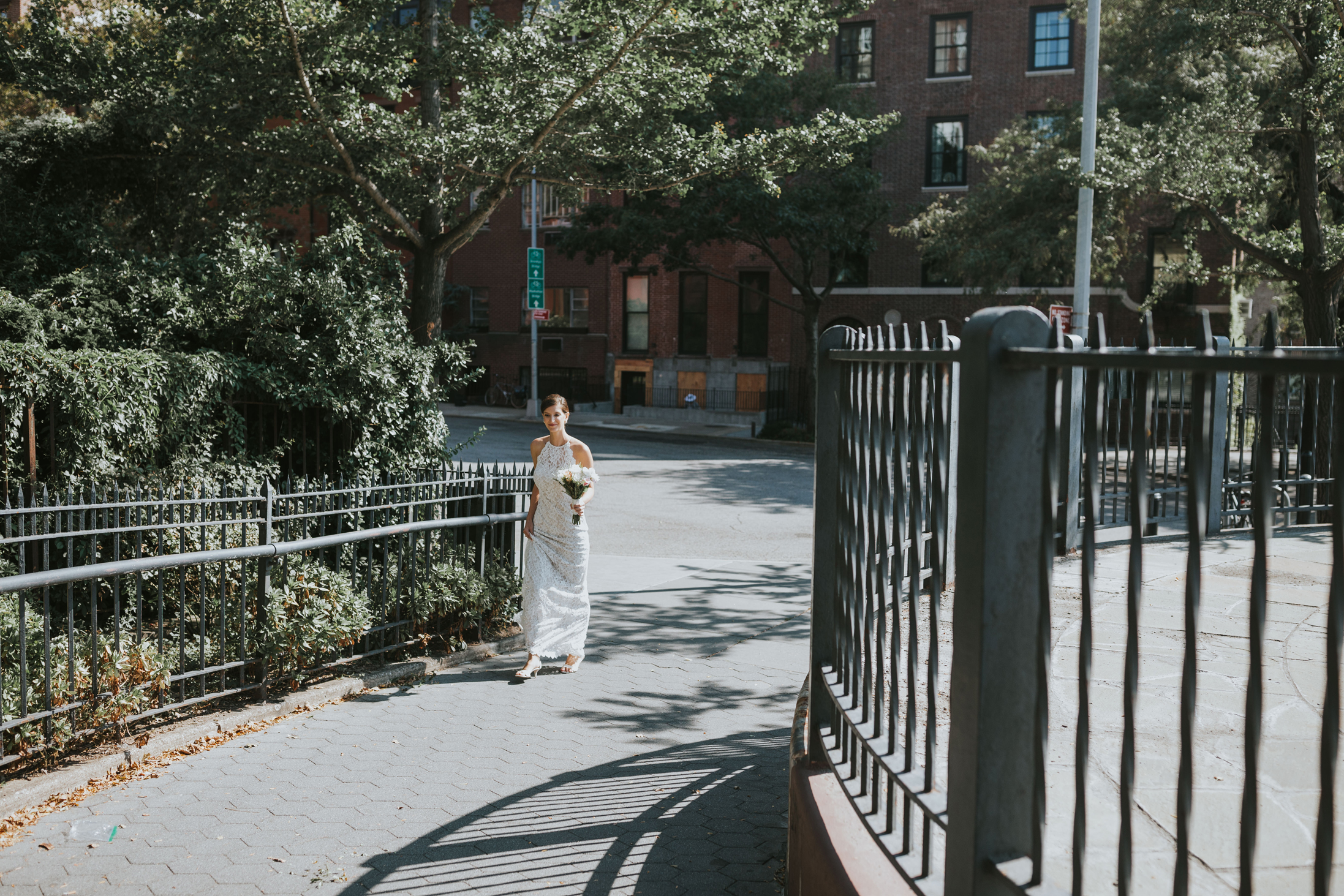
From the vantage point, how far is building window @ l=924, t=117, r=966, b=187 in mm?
31328

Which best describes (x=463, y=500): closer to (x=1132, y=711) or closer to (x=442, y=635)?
(x=442, y=635)

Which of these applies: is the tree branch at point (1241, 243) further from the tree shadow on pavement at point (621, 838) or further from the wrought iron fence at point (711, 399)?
the wrought iron fence at point (711, 399)

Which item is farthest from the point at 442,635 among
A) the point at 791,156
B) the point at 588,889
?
the point at 791,156

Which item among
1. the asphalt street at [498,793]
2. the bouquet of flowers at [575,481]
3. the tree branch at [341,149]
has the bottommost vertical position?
the asphalt street at [498,793]

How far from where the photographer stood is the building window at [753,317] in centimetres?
3381

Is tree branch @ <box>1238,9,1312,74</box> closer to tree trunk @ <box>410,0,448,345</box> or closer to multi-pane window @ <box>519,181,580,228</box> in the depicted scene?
tree trunk @ <box>410,0,448,345</box>

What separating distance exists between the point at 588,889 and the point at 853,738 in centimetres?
139

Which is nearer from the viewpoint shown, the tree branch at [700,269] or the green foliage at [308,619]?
the green foliage at [308,619]

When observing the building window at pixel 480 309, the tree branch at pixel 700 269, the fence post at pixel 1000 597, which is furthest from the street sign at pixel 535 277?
the fence post at pixel 1000 597

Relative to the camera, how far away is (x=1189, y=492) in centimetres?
176

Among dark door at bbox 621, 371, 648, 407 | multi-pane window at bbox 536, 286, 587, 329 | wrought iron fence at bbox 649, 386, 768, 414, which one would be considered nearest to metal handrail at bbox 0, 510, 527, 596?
wrought iron fence at bbox 649, 386, 768, 414

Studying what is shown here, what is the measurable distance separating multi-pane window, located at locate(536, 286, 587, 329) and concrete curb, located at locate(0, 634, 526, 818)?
101 feet

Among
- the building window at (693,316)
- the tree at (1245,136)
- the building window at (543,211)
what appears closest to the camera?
the tree at (1245,136)

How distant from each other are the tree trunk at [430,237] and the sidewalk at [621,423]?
18.4 metres
